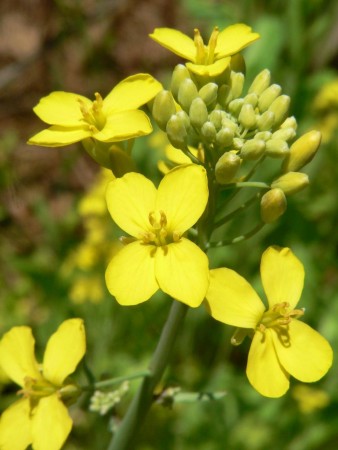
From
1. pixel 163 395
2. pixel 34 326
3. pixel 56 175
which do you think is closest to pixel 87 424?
pixel 34 326

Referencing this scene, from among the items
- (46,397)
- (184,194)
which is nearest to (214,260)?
(46,397)

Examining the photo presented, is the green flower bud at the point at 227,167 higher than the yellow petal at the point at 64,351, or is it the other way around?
the green flower bud at the point at 227,167

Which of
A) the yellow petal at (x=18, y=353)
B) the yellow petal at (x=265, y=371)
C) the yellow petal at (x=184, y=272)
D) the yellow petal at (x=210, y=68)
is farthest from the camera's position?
the yellow petal at (x=18, y=353)

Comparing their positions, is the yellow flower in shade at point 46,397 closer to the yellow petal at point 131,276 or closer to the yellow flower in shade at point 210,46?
the yellow petal at point 131,276

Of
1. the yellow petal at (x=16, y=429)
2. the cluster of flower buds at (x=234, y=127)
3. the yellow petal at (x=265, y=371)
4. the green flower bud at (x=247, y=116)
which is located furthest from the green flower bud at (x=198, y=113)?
the yellow petal at (x=16, y=429)

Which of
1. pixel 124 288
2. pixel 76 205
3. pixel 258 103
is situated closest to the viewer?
pixel 124 288

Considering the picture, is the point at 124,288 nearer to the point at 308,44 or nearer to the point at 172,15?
the point at 308,44

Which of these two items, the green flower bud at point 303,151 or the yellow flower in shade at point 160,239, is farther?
the green flower bud at point 303,151
